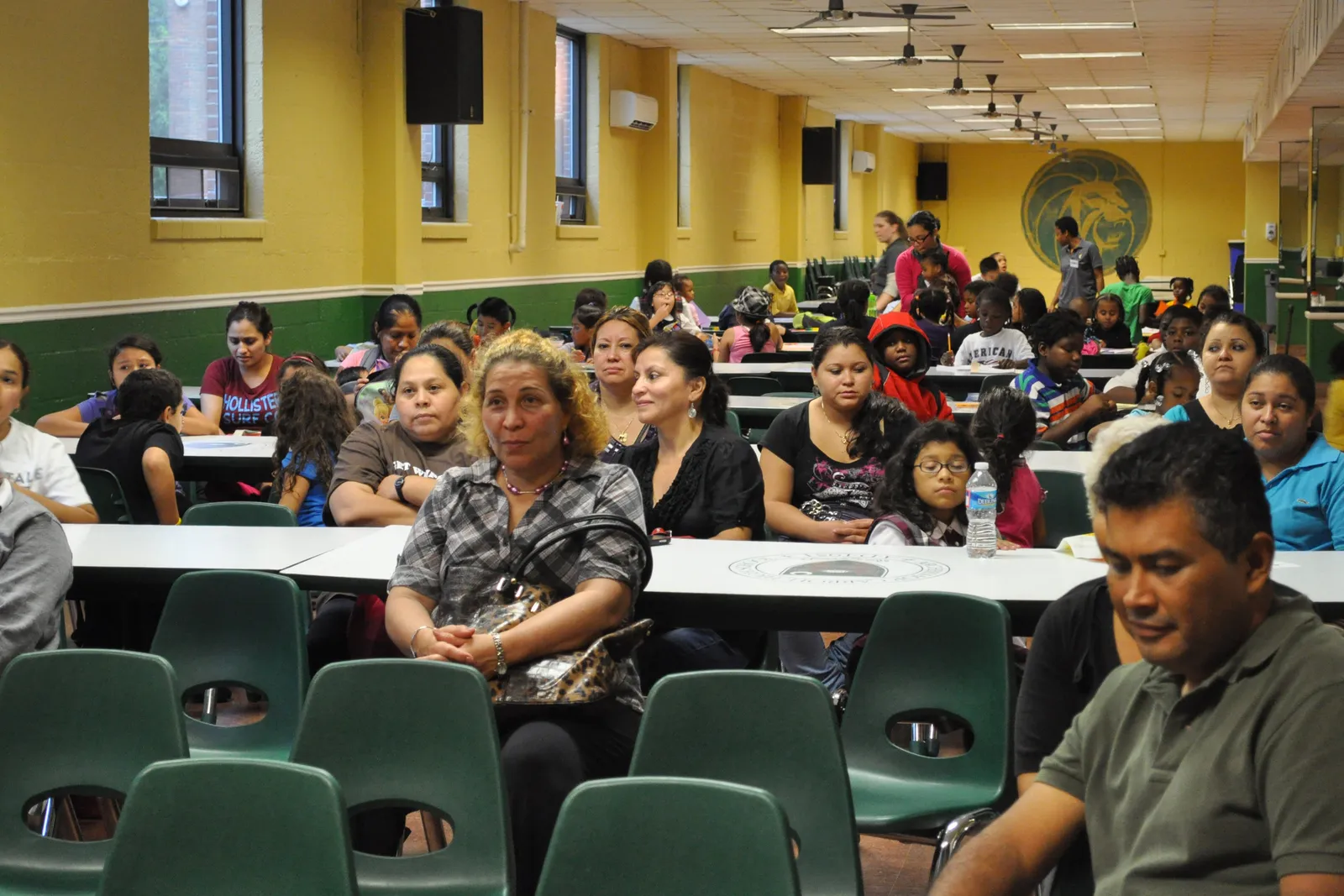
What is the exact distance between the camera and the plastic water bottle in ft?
12.4

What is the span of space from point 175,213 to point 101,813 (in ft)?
17.0

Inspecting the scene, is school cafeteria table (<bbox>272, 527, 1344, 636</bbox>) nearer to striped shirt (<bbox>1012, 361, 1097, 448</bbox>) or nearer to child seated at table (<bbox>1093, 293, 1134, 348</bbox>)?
striped shirt (<bbox>1012, 361, 1097, 448</bbox>)

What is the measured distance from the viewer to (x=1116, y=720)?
176 centimetres

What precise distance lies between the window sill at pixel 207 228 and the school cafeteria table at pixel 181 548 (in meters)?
3.70

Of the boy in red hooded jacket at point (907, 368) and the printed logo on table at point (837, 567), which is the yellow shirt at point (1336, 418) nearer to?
the boy in red hooded jacket at point (907, 368)

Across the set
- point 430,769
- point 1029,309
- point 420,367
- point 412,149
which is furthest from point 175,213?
point 430,769

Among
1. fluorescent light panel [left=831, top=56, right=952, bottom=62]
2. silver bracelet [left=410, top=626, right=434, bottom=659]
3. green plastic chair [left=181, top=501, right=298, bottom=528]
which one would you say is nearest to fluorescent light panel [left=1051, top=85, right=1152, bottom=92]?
fluorescent light panel [left=831, top=56, right=952, bottom=62]

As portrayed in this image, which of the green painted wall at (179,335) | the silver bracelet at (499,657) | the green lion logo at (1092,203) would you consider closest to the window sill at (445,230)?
the green painted wall at (179,335)

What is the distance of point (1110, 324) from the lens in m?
10.9

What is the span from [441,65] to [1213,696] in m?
8.70

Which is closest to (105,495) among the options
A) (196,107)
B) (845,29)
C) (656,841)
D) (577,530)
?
(577,530)

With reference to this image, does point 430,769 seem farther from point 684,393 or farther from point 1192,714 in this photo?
point 684,393

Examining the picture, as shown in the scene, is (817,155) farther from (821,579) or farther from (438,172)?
(821,579)

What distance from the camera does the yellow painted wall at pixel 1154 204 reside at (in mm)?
27219
